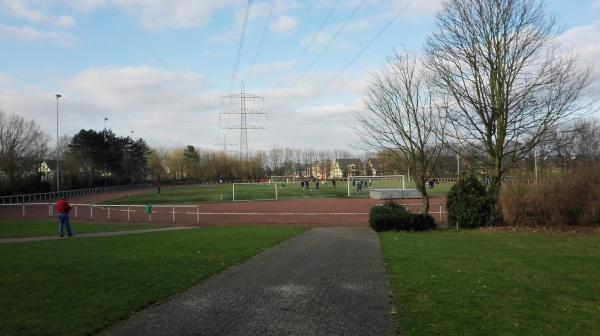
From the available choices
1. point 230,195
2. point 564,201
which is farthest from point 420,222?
point 230,195

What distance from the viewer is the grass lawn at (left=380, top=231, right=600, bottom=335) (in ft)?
18.5

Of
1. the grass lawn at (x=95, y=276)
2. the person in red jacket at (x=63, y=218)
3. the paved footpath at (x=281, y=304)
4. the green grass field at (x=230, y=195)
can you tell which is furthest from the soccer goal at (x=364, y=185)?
the paved footpath at (x=281, y=304)

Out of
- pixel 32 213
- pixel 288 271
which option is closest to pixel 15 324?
pixel 288 271

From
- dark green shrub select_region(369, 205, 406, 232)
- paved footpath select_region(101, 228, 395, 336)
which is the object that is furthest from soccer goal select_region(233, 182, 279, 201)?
paved footpath select_region(101, 228, 395, 336)

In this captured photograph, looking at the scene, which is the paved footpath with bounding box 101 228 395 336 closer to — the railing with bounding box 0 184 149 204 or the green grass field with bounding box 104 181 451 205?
the green grass field with bounding box 104 181 451 205

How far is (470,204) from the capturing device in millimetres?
19703

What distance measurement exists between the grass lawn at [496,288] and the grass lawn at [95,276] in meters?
3.71

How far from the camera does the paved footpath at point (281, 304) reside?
18.6 feet

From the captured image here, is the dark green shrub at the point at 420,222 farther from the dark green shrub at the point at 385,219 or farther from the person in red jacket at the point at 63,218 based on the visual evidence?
the person in red jacket at the point at 63,218

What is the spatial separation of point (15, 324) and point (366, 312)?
4.33 m

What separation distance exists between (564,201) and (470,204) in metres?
3.41

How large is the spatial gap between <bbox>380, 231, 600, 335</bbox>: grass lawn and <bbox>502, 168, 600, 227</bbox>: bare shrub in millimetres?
4518

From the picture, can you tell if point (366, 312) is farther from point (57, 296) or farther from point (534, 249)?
point (534, 249)

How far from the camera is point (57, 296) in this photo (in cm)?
707
